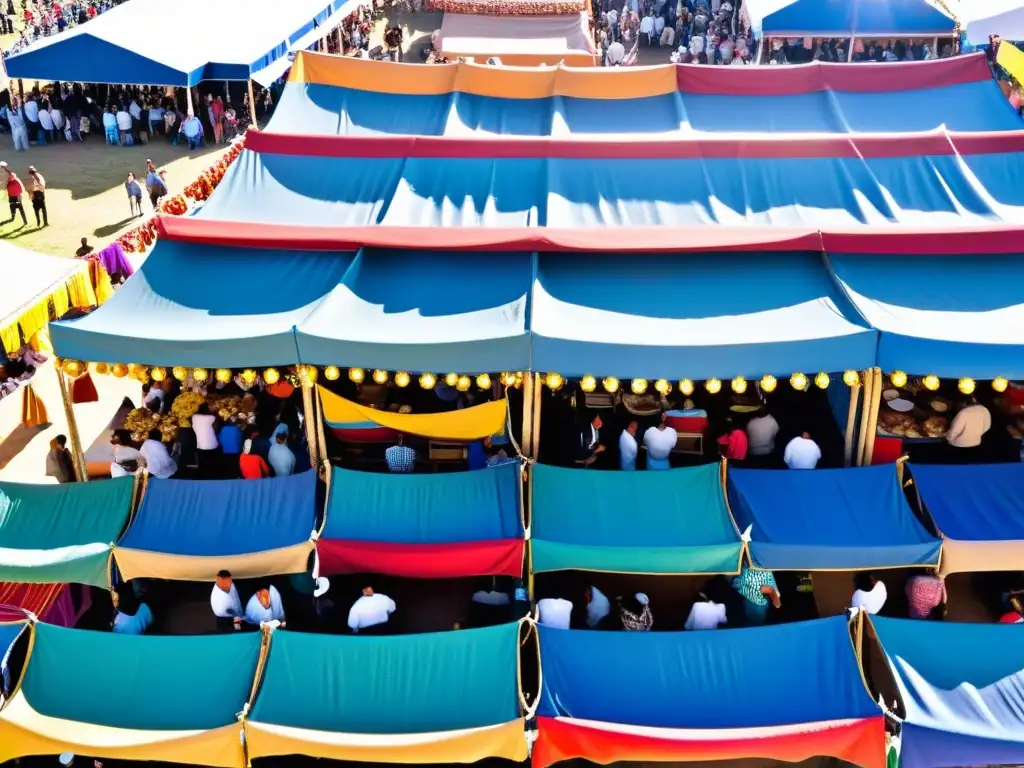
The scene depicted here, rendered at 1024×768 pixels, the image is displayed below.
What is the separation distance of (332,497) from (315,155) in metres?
4.59

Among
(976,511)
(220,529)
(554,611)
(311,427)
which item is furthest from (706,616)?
(220,529)

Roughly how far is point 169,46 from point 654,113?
12.4 metres

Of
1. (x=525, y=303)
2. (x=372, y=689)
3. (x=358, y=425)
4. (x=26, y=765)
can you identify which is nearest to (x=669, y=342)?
(x=525, y=303)

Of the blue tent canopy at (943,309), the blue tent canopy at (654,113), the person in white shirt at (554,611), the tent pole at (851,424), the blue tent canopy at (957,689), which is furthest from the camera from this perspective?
the blue tent canopy at (654,113)

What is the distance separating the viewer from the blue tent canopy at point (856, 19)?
2083 centimetres

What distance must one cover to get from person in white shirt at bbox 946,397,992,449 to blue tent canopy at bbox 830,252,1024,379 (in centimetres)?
105

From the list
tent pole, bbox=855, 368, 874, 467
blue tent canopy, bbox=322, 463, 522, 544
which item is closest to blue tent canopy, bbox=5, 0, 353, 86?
blue tent canopy, bbox=322, 463, 522, 544

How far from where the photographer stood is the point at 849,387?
9.84m

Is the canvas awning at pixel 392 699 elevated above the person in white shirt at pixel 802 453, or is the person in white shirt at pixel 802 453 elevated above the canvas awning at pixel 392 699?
the person in white shirt at pixel 802 453

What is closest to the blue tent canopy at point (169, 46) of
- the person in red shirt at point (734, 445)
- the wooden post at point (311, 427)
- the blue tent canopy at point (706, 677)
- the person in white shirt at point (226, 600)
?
the wooden post at point (311, 427)

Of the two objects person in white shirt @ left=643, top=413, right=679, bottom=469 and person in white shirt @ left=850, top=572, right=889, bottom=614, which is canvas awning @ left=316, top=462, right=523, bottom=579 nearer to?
person in white shirt @ left=643, top=413, right=679, bottom=469

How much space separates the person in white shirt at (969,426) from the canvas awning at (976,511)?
28.1 inches

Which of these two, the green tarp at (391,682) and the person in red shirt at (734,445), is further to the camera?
the person in red shirt at (734,445)

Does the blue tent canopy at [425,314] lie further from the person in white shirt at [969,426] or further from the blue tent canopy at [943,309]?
the person in white shirt at [969,426]
